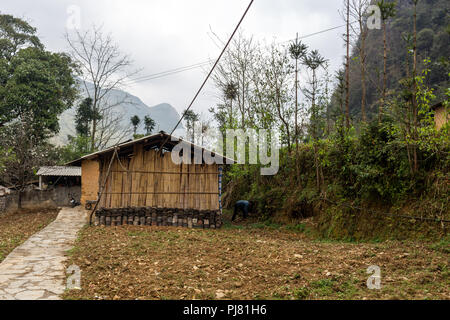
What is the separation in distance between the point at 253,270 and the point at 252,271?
55mm

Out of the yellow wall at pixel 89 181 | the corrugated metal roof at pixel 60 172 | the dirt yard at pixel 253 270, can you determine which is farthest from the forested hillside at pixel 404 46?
the corrugated metal roof at pixel 60 172

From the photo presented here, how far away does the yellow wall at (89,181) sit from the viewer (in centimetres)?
1875

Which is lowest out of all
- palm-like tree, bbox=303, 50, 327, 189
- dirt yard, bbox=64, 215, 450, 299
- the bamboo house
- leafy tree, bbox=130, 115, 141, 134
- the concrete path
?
the concrete path

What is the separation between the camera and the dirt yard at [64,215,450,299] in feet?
13.3

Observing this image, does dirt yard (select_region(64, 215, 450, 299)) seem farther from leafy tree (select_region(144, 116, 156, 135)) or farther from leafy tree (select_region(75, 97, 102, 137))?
leafy tree (select_region(144, 116, 156, 135))

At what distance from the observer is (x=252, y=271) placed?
16.3 ft

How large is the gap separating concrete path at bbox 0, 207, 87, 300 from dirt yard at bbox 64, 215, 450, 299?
355 millimetres

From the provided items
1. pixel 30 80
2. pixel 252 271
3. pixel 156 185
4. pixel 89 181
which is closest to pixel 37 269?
pixel 252 271

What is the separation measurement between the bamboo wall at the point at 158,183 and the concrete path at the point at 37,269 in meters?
2.30

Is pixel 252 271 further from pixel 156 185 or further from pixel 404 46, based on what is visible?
pixel 404 46

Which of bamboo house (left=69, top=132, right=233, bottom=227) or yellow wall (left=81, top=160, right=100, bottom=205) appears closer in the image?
bamboo house (left=69, top=132, right=233, bottom=227)

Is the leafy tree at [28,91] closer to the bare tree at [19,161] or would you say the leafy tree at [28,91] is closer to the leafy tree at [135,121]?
the bare tree at [19,161]

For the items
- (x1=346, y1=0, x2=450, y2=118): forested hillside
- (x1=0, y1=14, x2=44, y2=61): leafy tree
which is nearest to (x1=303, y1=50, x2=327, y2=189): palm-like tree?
(x1=346, y1=0, x2=450, y2=118): forested hillside
